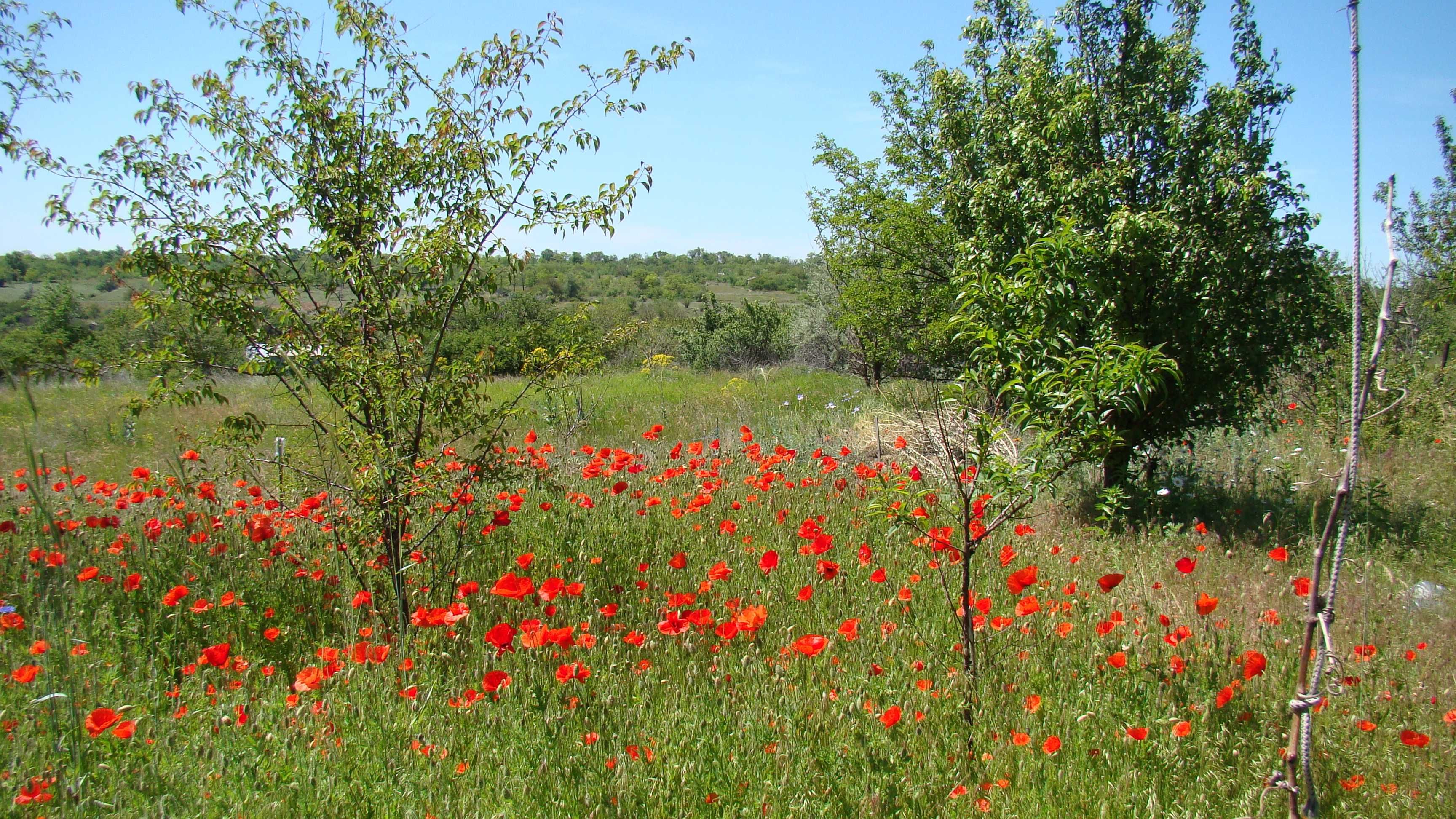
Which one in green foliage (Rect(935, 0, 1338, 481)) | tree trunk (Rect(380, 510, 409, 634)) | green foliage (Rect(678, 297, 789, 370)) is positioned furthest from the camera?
green foliage (Rect(678, 297, 789, 370))

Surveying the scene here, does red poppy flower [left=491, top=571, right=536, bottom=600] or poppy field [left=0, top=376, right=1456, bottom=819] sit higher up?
red poppy flower [left=491, top=571, right=536, bottom=600]

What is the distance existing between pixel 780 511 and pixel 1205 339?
13.9 ft

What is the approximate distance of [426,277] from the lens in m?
3.42

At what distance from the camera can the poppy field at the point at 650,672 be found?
7.02 feet

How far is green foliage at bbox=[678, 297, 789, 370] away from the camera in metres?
32.4

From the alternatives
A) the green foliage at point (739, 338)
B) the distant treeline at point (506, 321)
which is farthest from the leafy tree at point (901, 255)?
the green foliage at point (739, 338)

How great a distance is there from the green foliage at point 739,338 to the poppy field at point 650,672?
2524 cm

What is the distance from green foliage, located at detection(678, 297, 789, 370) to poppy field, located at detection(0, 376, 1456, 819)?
82.8ft

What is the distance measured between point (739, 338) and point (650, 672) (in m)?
31.3

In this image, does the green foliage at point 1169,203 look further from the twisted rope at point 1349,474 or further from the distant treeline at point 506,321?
the twisted rope at point 1349,474

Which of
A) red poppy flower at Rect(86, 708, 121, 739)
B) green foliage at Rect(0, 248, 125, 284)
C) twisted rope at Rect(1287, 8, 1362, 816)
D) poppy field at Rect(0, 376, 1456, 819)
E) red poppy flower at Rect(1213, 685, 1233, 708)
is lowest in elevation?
poppy field at Rect(0, 376, 1456, 819)

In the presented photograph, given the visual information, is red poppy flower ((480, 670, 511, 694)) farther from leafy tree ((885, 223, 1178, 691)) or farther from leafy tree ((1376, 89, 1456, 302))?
leafy tree ((1376, 89, 1456, 302))

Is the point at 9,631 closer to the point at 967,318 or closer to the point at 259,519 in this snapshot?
the point at 259,519

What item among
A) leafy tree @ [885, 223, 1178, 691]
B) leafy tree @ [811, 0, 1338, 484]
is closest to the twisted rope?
leafy tree @ [885, 223, 1178, 691]
